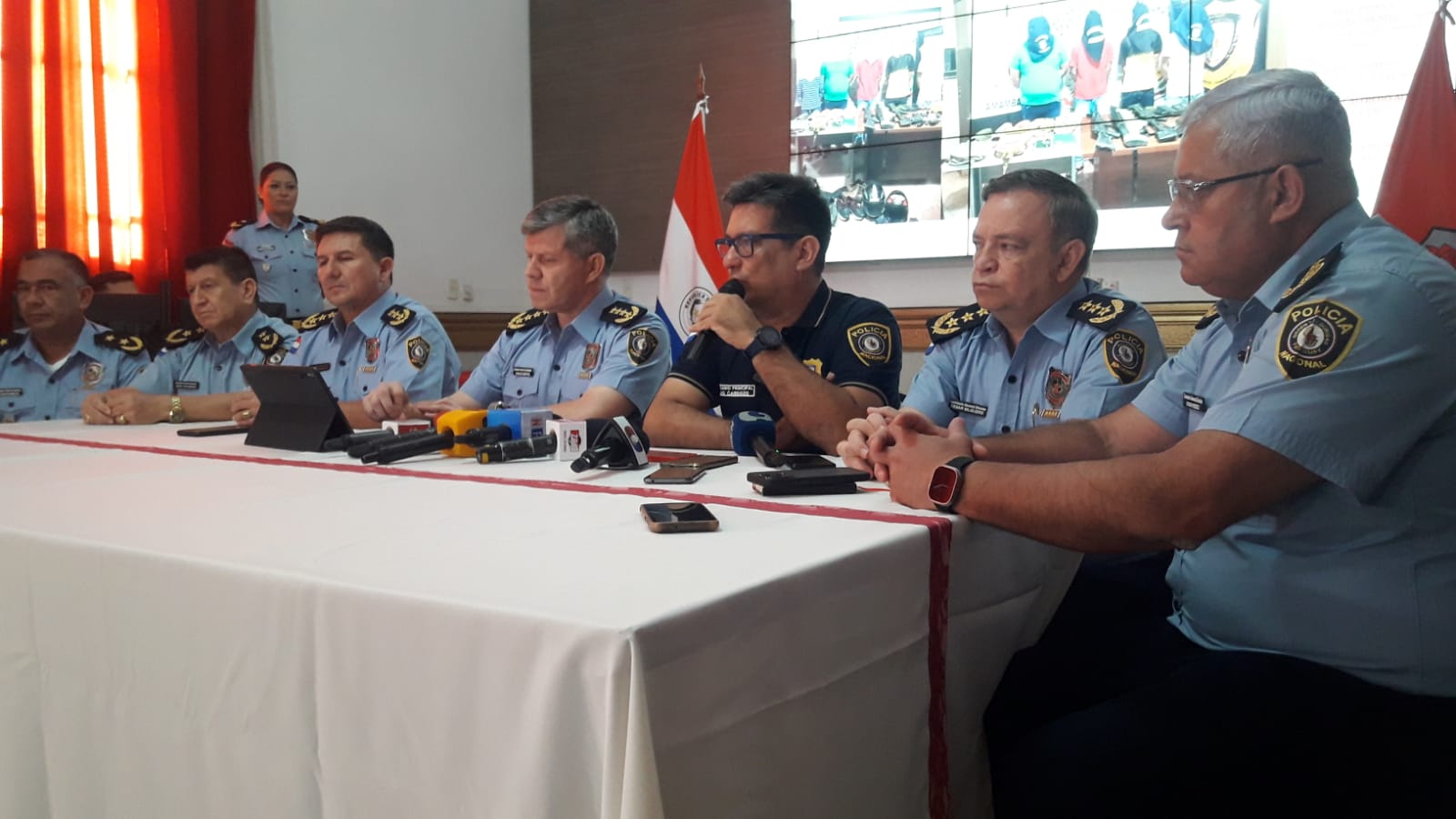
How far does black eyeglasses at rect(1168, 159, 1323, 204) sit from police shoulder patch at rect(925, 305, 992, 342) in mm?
856

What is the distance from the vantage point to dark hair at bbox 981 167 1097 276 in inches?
83.1

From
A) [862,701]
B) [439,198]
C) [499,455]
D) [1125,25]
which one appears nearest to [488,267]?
[439,198]

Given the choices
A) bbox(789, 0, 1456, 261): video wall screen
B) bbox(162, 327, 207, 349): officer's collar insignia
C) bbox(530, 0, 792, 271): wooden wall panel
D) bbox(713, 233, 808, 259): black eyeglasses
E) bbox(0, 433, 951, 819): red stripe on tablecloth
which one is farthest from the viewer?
bbox(530, 0, 792, 271): wooden wall panel

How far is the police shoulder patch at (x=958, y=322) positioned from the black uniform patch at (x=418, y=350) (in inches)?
60.1

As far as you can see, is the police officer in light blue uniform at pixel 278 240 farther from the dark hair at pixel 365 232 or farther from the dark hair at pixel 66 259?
the dark hair at pixel 365 232

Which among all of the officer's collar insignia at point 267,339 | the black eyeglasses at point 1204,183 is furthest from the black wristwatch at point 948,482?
the officer's collar insignia at point 267,339

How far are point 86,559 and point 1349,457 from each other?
1335 mm

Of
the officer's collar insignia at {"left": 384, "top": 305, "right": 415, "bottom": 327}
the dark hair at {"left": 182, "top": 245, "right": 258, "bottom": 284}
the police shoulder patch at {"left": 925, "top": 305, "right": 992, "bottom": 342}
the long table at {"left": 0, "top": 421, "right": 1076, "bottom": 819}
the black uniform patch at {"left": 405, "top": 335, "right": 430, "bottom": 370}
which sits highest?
the dark hair at {"left": 182, "top": 245, "right": 258, "bottom": 284}

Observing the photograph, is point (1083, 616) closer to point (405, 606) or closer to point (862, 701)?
point (862, 701)

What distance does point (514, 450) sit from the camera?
1.71 meters

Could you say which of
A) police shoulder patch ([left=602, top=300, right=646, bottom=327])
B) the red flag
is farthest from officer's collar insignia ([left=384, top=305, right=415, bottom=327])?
the red flag

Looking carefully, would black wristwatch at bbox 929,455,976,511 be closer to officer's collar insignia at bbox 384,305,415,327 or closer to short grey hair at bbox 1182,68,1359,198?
short grey hair at bbox 1182,68,1359,198

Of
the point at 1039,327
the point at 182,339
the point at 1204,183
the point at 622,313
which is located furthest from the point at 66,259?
the point at 1204,183

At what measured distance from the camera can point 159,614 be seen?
97 cm
